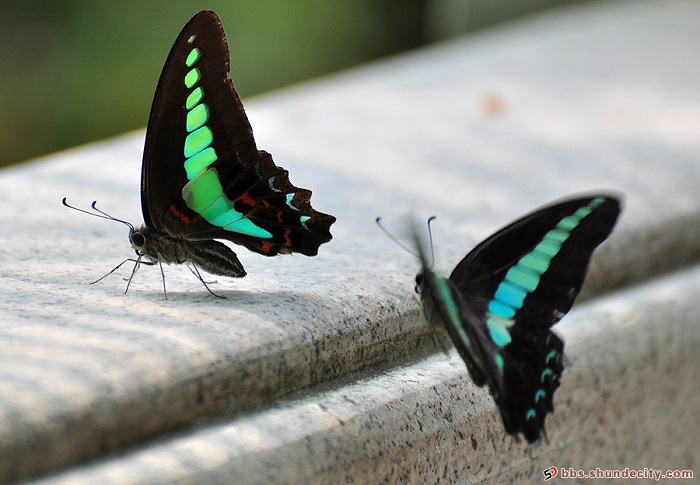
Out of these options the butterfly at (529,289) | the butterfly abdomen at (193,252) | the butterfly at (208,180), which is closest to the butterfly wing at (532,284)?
the butterfly at (529,289)

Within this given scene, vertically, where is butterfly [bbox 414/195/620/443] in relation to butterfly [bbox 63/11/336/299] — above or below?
below

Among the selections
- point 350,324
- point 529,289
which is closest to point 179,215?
point 350,324

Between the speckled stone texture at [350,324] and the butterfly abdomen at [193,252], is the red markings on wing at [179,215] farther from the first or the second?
the speckled stone texture at [350,324]

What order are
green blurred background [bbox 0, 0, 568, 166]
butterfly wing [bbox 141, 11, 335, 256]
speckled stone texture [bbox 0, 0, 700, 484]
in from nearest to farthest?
1. speckled stone texture [bbox 0, 0, 700, 484]
2. butterfly wing [bbox 141, 11, 335, 256]
3. green blurred background [bbox 0, 0, 568, 166]

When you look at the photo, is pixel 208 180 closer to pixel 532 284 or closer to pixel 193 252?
pixel 193 252

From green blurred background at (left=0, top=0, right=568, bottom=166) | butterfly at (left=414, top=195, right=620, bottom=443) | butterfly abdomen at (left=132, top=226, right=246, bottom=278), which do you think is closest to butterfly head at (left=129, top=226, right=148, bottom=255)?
butterfly abdomen at (left=132, top=226, right=246, bottom=278)

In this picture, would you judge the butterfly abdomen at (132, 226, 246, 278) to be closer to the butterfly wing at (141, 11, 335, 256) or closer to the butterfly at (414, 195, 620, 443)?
the butterfly wing at (141, 11, 335, 256)

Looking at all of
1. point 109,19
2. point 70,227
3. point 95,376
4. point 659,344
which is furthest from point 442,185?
point 109,19
